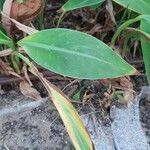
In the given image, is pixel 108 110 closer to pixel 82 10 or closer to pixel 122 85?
pixel 122 85

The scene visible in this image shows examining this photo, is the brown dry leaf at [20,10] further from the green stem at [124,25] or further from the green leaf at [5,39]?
the green stem at [124,25]

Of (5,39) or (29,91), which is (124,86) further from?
(5,39)

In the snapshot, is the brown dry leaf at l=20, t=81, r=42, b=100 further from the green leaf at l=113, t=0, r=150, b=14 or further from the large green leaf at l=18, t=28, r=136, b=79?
the green leaf at l=113, t=0, r=150, b=14

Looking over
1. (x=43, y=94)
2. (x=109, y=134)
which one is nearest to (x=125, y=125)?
(x=109, y=134)

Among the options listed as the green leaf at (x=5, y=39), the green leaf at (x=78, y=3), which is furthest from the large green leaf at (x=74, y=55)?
the green leaf at (x=78, y=3)

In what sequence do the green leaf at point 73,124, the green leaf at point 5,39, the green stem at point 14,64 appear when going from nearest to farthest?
the green leaf at point 73,124, the green leaf at point 5,39, the green stem at point 14,64
